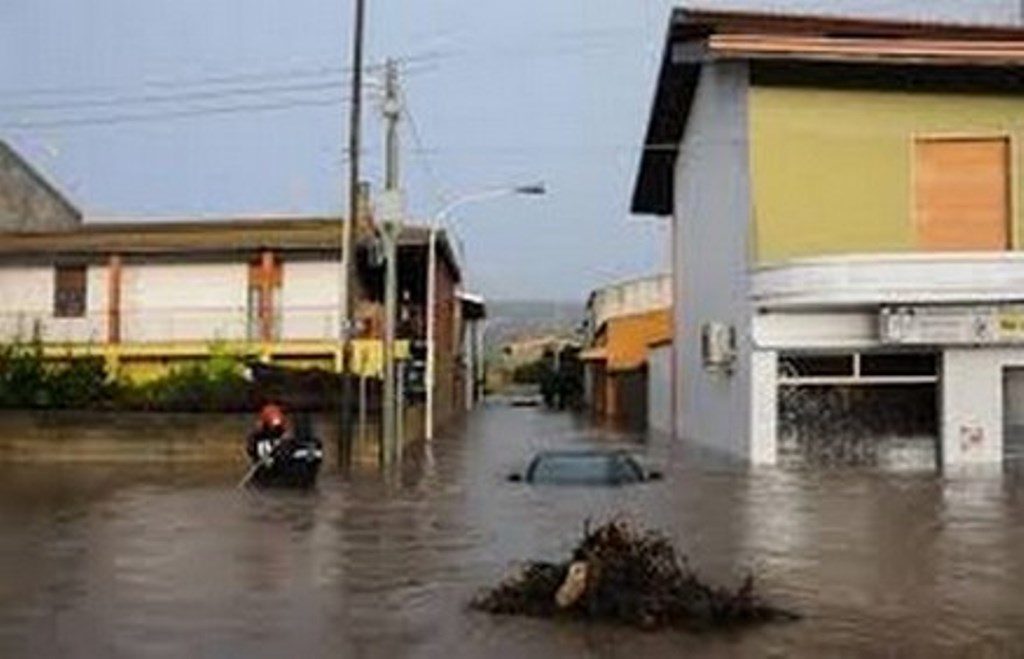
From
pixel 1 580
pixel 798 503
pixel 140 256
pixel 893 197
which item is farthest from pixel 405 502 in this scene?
pixel 140 256

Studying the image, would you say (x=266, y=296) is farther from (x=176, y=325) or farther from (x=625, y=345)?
(x=625, y=345)

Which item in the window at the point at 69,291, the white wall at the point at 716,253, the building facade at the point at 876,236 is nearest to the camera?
the building facade at the point at 876,236

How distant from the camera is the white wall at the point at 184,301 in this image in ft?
196

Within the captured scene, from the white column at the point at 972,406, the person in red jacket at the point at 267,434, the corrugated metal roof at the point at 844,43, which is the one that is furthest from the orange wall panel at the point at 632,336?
the person in red jacket at the point at 267,434

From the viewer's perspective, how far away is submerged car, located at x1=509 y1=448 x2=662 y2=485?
105 ft

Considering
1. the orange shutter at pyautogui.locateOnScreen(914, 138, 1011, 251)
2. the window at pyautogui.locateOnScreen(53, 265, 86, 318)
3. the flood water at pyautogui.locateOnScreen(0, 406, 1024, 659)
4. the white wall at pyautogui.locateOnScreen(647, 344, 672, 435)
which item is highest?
the orange shutter at pyautogui.locateOnScreen(914, 138, 1011, 251)

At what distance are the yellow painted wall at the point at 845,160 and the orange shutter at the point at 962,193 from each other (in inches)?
9.1

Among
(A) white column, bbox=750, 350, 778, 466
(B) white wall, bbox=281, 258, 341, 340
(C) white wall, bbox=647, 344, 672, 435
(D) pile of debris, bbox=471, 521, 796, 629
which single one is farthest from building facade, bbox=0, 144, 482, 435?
(D) pile of debris, bbox=471, 521, 796, 629

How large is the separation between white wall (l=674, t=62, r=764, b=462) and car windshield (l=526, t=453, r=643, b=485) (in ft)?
28.4

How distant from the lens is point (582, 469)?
32250 mm

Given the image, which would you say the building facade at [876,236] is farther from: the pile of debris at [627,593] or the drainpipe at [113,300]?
the pile of debris at [627,593]

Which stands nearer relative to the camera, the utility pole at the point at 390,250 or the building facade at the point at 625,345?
the utility pole at the point at 390,250

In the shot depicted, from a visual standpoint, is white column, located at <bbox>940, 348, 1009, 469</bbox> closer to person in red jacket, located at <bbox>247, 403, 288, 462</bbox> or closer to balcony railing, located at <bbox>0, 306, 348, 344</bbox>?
person in red jacket, located at <bbox>247, 403, 288, 462</bbox>

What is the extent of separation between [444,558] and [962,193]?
23.2 meters
